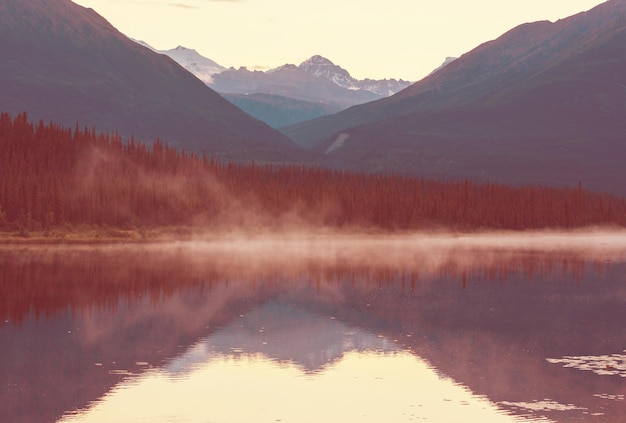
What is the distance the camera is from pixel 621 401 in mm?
38844

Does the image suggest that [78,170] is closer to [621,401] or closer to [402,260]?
[402,260]

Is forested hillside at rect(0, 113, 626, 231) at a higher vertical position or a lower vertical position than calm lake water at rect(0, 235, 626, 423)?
higher

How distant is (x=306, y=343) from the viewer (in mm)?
53594

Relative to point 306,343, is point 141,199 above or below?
above

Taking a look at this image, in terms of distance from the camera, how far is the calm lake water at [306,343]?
38.4 m

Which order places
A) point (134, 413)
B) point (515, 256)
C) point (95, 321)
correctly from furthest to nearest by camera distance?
point (515, 256), point (95, 321), point (134, 413)

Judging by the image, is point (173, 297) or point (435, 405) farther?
point (173, 297)

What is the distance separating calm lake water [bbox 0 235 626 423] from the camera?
126 ft

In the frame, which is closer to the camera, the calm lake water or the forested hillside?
the calm lake water

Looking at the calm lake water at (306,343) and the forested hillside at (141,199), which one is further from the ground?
the forested hillside at (141,199)

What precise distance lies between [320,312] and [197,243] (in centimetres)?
8328

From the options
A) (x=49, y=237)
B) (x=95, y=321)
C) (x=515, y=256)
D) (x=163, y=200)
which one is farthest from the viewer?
(x=163, y=200)

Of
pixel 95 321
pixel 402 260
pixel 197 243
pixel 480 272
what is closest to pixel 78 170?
pixel 197 243

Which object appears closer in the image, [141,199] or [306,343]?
[306,343]
